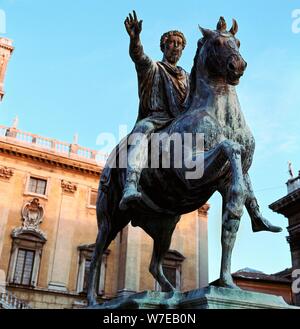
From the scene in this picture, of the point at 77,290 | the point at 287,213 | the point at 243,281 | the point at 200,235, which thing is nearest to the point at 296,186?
the point at 287,213

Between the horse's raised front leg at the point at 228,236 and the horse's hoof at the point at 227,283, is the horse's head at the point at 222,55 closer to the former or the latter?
the horse's raised front leg at the point at 228,236

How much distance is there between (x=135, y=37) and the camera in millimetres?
4543

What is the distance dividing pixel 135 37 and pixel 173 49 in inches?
28.4

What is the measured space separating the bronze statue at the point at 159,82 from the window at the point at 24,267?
24.3m

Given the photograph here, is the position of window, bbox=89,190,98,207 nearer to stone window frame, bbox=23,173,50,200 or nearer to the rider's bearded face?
stone window frame, bbox=23,173,50,200

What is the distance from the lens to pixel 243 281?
36.2 meters

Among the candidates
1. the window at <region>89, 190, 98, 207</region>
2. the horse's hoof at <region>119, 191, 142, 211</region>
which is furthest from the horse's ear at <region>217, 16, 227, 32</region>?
the window at <region>89, 190, 98, 207</region>

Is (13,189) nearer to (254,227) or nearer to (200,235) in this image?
(200,235)

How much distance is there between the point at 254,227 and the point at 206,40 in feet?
6.37

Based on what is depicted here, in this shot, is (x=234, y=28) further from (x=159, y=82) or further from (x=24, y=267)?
(x=24, y=267)

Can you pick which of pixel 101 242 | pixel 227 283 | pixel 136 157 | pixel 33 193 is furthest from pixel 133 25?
pixel 33 193

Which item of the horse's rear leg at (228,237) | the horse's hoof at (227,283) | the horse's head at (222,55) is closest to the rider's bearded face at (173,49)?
the horse's head at (222,55)

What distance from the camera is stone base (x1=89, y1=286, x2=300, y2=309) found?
307 cm

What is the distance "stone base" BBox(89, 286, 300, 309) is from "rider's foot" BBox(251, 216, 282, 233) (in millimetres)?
771
